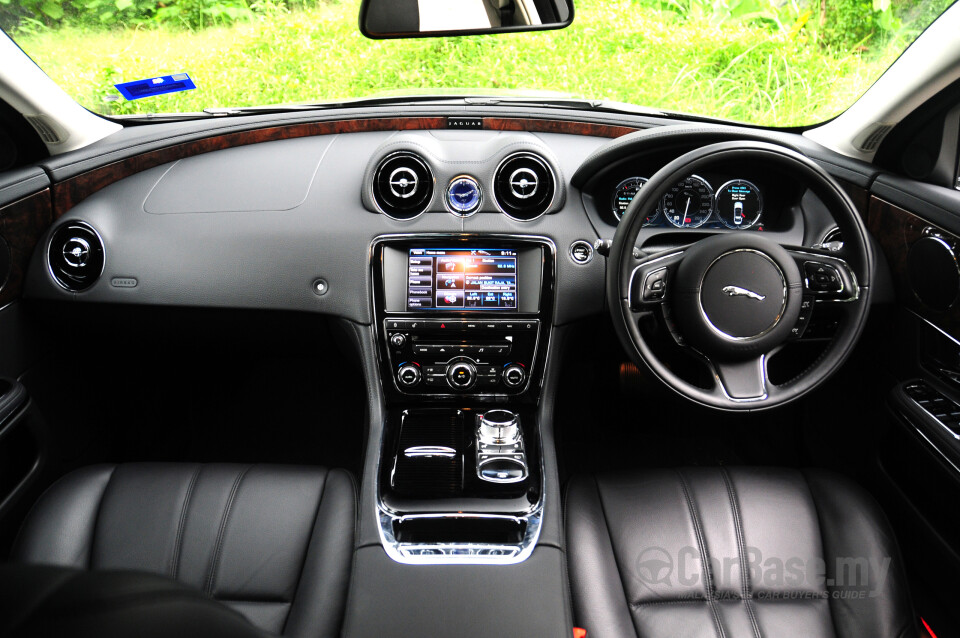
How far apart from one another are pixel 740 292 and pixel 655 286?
0.21m

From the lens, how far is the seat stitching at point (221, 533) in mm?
1743

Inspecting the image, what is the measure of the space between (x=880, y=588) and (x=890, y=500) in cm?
47

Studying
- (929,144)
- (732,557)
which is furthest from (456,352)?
(929,144)

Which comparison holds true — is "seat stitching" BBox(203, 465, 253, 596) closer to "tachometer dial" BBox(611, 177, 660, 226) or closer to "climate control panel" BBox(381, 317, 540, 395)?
"climate control panel" BBox(381, 317, 540, 395)

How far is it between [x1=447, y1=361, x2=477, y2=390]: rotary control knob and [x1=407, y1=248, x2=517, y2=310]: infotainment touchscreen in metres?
0.17

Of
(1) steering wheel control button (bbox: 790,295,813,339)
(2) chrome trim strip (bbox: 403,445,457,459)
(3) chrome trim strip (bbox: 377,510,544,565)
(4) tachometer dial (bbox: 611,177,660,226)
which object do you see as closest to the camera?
(3) chrome trim strip (bbox: 377,510,544,565)

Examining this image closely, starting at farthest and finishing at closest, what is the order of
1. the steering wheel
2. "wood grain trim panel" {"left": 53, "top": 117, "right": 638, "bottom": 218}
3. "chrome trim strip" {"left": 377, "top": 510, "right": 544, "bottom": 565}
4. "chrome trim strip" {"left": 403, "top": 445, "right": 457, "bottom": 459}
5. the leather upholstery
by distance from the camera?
"wood grain trim panel" {"left": 53, "top": 117, "right": 638, "bottom": 218} → "chrome trim strip" {"left": 403, "top": 445, "right": 457, "bottom": 459} → the steering wheel → "chrome trim strip" {"left": 377, "top": 510, "right": 544, "bottom": 565} → the leather upholstery

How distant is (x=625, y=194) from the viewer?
2.20 meters

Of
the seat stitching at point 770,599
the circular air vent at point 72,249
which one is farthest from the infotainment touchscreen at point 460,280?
the circular air vent at point 72,249

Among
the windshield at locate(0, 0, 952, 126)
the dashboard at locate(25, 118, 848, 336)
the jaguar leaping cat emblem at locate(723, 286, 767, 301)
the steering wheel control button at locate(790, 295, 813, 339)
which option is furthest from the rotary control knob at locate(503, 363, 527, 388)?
the windshield at locate(0, 0, 952, 126)

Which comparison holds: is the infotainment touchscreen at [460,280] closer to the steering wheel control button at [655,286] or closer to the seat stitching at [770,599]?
the steering wheel control button at [655,286]

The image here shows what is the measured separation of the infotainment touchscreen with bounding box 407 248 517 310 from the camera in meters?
2.11

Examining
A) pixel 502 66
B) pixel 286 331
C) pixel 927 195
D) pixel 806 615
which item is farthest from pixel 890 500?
pixel 502 66

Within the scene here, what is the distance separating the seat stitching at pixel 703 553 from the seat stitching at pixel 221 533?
1207 mm
